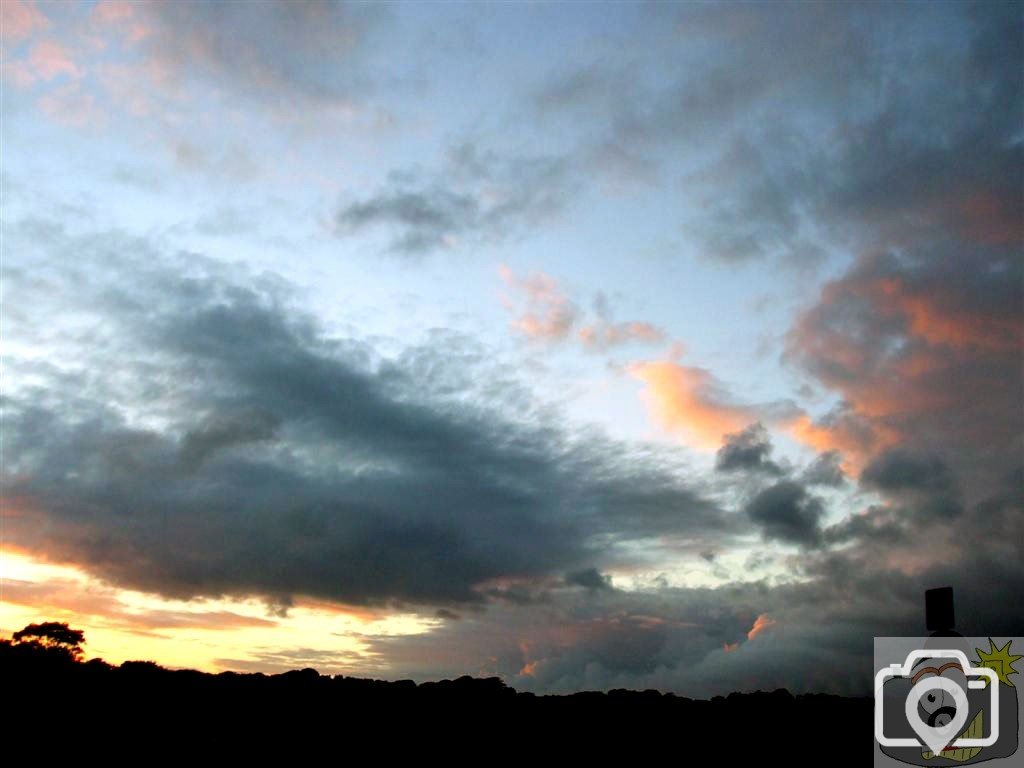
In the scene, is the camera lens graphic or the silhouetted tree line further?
the silhouetted tree line

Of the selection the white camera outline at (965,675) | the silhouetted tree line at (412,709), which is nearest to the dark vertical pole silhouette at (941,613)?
the white camera outline at (965,675)

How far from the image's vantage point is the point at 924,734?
2770cm

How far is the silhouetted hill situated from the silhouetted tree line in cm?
5

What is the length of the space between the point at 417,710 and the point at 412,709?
0.74 feet

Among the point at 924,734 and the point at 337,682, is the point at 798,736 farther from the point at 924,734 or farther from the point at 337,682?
the point at 337,682

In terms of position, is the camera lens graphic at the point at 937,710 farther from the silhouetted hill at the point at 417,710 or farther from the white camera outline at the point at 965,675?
the silhouetted hill at the point at 417,710

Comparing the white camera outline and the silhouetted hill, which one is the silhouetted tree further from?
the white camera outline

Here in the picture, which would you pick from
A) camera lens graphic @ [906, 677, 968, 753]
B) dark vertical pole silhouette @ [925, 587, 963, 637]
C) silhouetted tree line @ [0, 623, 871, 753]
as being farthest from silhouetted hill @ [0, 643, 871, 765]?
dark vertical pole silhouette @ [925, 587, 963, 637]

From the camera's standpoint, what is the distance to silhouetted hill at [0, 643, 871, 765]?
3172 cm

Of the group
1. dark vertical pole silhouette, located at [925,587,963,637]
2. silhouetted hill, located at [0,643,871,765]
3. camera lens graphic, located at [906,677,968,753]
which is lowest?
silhouetted hill, located at [0,643,871,765]

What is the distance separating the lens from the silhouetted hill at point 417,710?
31719mm

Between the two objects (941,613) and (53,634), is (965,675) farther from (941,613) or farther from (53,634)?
(53,634)

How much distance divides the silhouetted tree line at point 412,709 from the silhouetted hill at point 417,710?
0.05m

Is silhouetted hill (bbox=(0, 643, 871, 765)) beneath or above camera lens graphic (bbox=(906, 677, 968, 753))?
beneath
